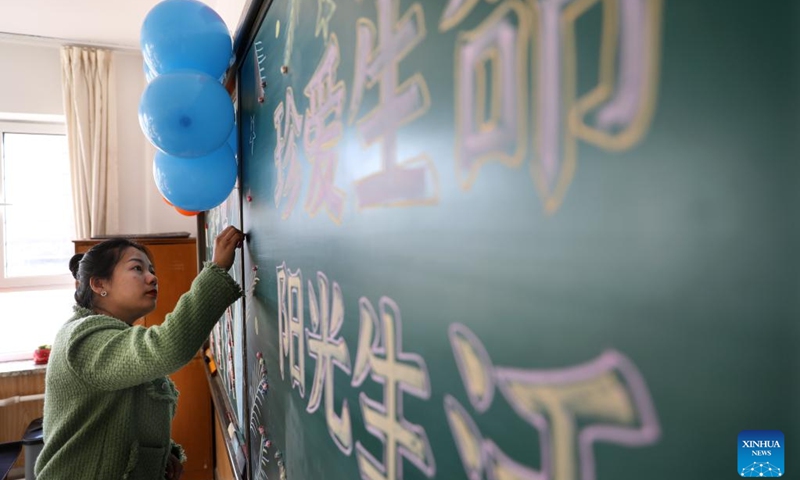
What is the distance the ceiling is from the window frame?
58 centimetres

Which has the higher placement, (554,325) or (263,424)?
(554,325)

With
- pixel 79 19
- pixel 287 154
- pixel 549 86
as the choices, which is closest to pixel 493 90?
pixel 549 86

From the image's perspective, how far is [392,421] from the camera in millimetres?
488

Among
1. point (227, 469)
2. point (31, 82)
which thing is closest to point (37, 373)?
point (227, 469)

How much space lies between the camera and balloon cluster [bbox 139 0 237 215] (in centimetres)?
107

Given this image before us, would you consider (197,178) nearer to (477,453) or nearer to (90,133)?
(477,453)

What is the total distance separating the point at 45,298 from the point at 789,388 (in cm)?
422

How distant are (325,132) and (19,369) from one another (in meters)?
3.32

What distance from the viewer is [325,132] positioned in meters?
0.65

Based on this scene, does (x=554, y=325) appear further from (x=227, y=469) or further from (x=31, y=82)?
(x=31, y=82)

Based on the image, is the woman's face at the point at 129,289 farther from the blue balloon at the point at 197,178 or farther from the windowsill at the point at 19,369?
the windowsill at the point at 19,369

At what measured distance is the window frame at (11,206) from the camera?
3.22 metres

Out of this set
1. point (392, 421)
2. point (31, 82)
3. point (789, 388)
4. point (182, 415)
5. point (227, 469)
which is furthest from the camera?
point (31, 82)

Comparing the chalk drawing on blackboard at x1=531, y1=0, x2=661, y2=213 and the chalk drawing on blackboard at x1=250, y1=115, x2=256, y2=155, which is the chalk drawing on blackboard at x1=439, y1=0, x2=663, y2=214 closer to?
the chalk drawing on blackboard at x1=531, y1=0, x2=661, y2=213
